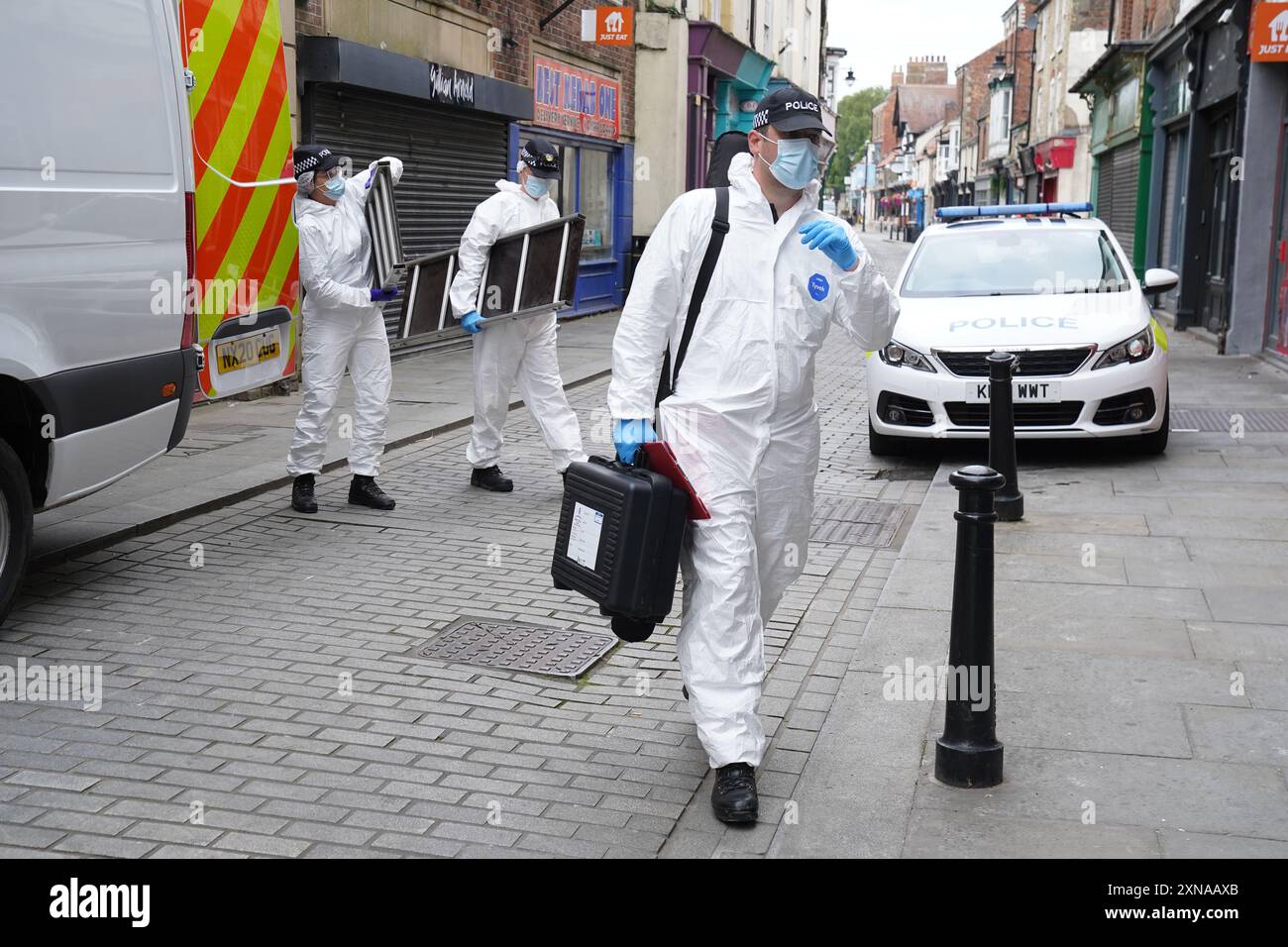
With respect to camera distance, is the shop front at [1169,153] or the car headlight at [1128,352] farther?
the shop front at [1169,153]

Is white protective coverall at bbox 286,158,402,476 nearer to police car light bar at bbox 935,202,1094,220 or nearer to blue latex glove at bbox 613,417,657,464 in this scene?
blue latex glove at bbox 613,417,657,464

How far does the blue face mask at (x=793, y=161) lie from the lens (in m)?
3.95

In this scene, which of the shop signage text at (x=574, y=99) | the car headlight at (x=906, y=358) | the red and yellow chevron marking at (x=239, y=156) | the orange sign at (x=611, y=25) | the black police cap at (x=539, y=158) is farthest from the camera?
the orange sign at (x=611, y=25)

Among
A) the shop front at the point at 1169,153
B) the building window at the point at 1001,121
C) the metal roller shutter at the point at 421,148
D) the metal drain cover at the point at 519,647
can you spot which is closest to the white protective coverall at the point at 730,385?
the metal drain cover at the point at 519,647

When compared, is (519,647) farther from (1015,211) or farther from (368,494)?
(1015,211)

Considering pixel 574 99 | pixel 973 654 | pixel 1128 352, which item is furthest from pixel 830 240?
pixel 574 99

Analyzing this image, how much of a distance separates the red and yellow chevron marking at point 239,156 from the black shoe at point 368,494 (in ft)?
2.84

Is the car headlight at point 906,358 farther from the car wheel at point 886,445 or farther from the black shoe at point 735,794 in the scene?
the black shoe at point 735,794

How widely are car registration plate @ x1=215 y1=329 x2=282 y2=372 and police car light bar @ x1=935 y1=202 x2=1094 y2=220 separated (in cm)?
567

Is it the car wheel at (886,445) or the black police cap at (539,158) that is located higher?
the black police cap at (539,158)

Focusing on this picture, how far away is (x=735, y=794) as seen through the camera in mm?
3832

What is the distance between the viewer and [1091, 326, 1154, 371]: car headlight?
8898 millimetres

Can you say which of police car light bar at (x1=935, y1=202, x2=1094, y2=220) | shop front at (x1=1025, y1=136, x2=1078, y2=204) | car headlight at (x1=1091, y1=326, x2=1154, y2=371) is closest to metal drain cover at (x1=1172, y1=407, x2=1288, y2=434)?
car headlight at (x1=1091, y1=326, x2=1154, y2=371)

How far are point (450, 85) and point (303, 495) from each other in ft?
27.7
